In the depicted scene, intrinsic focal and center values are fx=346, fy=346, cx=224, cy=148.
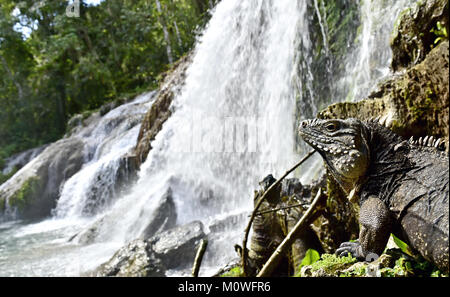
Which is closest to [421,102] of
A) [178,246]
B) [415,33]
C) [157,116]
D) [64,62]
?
[415,33]

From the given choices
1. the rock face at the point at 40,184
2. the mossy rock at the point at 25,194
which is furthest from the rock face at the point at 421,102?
the mossy rock at the point at 25,194

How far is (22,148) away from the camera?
2420 cm

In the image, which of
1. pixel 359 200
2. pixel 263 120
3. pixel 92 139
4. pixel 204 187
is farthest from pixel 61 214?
pixel 359 200

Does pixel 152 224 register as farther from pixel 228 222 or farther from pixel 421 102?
pixel 421 102

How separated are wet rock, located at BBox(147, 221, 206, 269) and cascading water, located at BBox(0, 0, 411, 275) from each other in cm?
27

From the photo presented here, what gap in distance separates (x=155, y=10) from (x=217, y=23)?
8.88 meters

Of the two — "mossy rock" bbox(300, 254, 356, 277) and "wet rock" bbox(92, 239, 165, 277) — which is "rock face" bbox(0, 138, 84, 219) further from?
"mossy rock" bbox(300, 254, 356, 277)

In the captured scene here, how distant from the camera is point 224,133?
986 centimetres

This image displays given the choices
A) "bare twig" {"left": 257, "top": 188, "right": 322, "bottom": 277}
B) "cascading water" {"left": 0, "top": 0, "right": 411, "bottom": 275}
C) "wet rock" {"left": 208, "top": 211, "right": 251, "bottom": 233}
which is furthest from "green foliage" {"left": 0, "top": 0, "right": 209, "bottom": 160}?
"bare twig" {"left": 257, "top": 188, "right": 322, "bottom": 277}

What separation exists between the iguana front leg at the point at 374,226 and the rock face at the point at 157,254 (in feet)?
15.7

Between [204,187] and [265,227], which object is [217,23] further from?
[265,227]

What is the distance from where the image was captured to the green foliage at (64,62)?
77.2 feet
